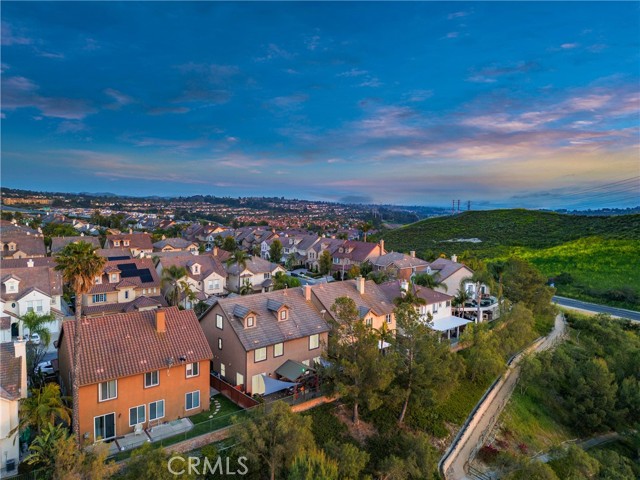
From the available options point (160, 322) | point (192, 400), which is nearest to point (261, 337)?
point (192, 400)

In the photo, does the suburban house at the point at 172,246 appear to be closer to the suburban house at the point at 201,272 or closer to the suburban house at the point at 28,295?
the suburban house at the point at 201,272

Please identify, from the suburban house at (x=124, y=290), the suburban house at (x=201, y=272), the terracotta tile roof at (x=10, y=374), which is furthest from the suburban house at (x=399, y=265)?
the terracotta tile roof at (x=10, y=374)

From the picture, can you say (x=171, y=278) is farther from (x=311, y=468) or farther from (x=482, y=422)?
(x=311, y=468)

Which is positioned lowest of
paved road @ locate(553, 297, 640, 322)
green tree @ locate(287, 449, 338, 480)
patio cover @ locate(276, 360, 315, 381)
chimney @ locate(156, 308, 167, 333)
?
paved road @ locate(553, 297, 640, 322)

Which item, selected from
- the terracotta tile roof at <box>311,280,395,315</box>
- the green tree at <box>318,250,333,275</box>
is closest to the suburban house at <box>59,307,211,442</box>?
the terracotta tile roof at <box>311,280,395,315</box>

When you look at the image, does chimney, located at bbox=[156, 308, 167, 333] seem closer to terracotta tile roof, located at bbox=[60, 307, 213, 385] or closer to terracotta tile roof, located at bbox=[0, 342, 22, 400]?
terracotta tile roof, located at bbox=[60, 307, 213, 385]

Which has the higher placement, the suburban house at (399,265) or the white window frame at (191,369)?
the suburban house at (399,265)

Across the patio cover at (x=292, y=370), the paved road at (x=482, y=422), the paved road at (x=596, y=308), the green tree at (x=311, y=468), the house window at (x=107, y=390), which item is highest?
the house window at (x=107, y=390)
